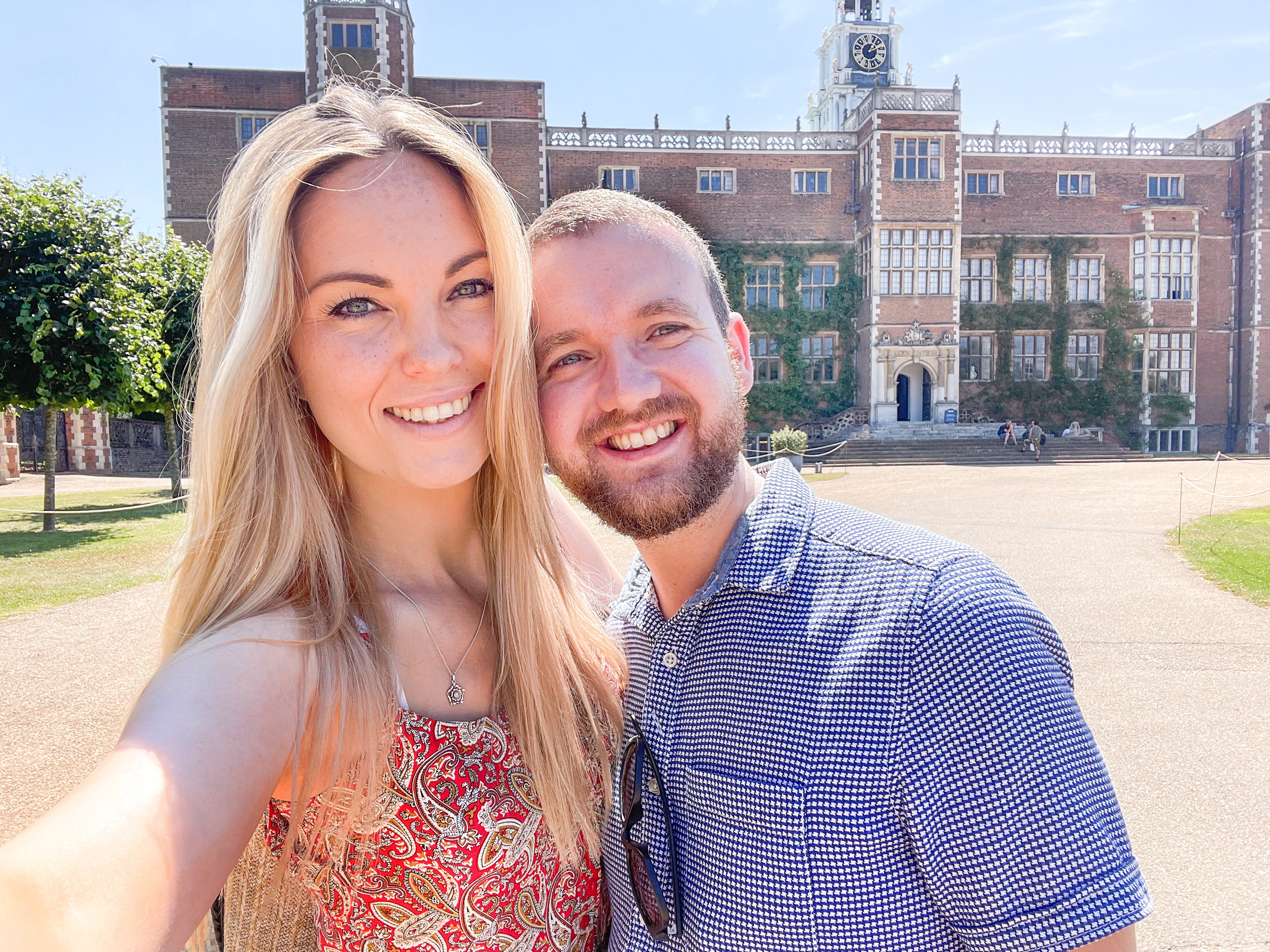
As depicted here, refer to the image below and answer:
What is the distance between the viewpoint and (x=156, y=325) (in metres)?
13.9

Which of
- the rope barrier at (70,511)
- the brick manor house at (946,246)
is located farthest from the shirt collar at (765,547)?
the brick manor house at (946,246)

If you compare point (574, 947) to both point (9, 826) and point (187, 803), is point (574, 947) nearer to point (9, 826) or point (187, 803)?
point (187, 803)

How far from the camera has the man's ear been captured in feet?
6.19

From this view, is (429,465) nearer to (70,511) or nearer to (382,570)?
(382,570)

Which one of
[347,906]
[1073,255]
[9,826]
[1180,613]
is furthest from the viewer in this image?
[1073,255]

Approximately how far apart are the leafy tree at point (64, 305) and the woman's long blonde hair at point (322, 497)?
479 inches

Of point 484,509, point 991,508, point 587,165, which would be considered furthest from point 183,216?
point 484,509

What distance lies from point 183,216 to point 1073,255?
31.7 m

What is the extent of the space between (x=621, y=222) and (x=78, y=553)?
A: 36.6 ft

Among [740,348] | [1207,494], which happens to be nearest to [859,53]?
[1207,494]

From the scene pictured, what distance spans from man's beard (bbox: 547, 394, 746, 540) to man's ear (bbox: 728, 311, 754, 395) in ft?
0.63

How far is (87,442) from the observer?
2597 centimetres

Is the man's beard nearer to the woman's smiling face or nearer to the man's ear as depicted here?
the man's ear

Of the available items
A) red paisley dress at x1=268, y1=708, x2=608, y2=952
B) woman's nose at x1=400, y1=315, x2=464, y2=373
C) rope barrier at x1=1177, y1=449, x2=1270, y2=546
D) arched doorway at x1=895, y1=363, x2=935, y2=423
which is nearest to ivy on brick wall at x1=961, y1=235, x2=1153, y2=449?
arched doorway at x1=895, y1=363, x2=935, y2=423
